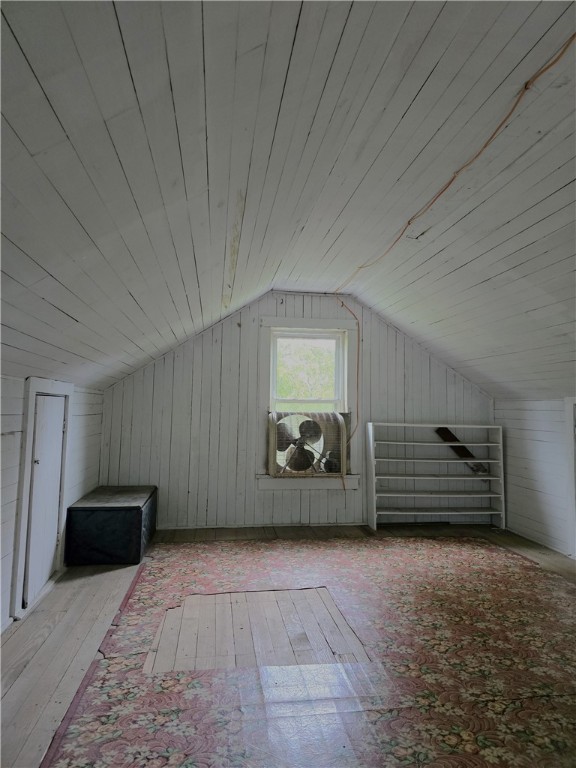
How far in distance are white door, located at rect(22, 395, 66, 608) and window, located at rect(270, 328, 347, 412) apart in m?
2.21

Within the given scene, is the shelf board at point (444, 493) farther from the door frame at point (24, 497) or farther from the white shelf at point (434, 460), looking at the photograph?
the door frame at point (24, 497)

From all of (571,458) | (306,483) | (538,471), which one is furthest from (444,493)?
(306,483)

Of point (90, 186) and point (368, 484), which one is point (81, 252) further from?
point (368, 484)

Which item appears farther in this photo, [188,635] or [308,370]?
[308,370]

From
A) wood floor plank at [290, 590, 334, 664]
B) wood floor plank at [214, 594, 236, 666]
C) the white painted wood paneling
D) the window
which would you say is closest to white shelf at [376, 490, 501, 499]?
the window

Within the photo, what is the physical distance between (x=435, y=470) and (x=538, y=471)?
1.01 metres

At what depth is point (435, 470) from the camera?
502cm

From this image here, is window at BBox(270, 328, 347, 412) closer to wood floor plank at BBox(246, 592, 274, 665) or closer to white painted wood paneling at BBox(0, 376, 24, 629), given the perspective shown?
wood floor plank at BBox(246, 592, 274, 665)

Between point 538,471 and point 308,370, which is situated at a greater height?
point 308,370

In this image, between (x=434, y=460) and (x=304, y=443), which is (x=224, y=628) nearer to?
(x=304, y=443)

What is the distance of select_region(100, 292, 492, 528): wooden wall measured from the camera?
4.54m

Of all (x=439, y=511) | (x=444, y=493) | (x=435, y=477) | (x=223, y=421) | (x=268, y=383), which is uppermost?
(x=268, y=383)

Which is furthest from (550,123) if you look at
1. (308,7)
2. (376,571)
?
(376,571)

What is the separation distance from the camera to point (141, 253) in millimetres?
1783
